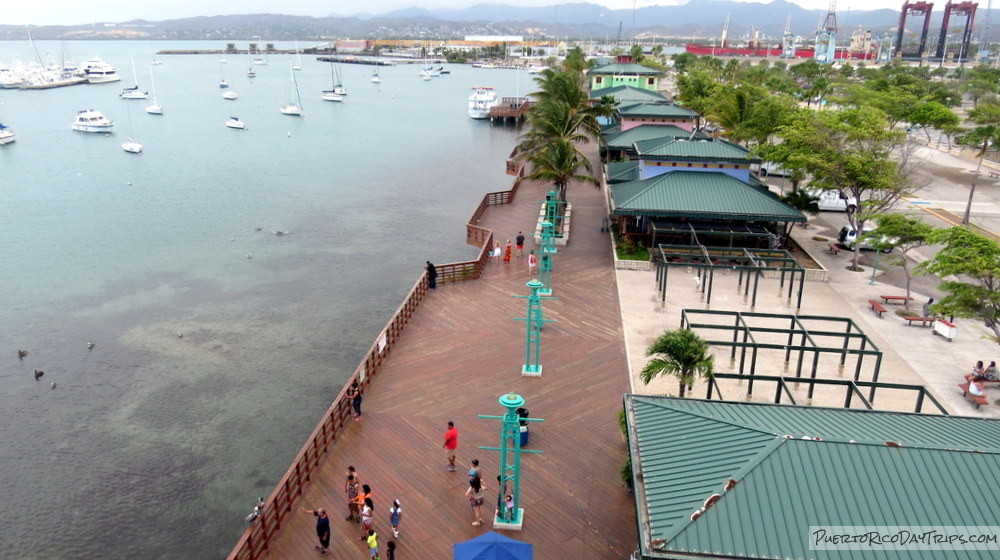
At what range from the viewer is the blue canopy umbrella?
40.1 feet

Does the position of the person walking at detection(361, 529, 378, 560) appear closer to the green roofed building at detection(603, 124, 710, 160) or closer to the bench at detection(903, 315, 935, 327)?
the bench at detection(903, 315, 935, 327)

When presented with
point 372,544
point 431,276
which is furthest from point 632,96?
point 372,544

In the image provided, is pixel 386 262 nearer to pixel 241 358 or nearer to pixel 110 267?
pixel 241 358

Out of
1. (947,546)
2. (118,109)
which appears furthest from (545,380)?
(118,109)

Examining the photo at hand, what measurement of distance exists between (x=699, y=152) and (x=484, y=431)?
24.8 m

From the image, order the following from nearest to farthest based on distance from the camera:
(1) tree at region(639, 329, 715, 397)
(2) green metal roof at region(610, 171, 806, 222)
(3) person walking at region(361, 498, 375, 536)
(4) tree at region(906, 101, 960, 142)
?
(3) person walking at region(361, 498, 375, 536)
(1) tree at region(639, 329, 715, 397)
(2) green metal roof at region(610, 171, 806, 222)
(4) tree at region(906, 101, 960, 142)

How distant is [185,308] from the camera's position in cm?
3650

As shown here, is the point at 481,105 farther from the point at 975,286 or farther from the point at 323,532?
the point at 323,532

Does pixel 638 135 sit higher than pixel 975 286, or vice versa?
pixel 638 135

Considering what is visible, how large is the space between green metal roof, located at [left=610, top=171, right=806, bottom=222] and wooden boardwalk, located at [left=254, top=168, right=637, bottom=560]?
5290mm

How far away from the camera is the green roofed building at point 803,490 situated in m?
10.8

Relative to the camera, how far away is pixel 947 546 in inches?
413

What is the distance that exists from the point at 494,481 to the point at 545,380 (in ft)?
18.5

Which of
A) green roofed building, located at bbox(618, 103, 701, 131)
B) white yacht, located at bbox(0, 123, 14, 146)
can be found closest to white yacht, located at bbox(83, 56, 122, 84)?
white yacht, located at bbox(0, 123, 14, 146)
